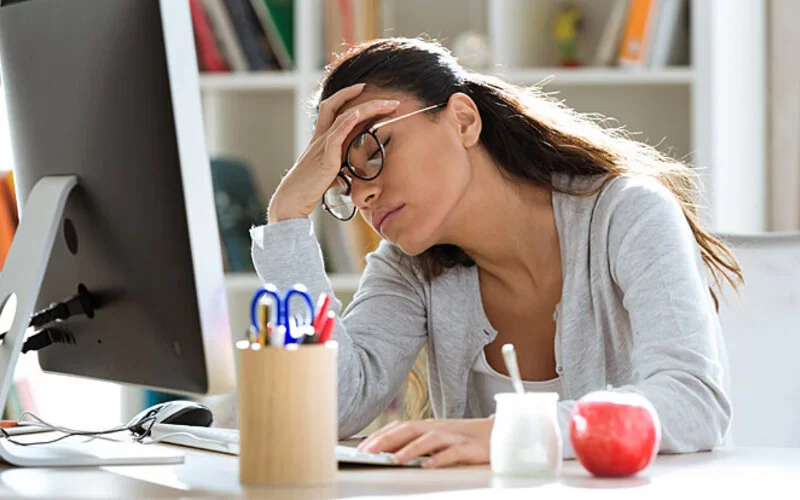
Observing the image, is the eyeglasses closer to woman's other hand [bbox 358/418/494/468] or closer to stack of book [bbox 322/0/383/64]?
woman's other hand [bbox 358/418/494/468]

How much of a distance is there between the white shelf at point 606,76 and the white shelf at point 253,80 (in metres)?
0.52

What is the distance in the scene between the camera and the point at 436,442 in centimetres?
111

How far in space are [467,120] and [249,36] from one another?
4.22 feet

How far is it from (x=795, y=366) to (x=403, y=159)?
0.66 meters

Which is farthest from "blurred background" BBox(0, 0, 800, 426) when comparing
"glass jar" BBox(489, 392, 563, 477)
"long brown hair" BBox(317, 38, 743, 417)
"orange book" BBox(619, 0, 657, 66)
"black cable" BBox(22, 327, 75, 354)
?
"glass jar" BBox(489, 392, 563, 477)

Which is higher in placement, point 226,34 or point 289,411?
point 226,34

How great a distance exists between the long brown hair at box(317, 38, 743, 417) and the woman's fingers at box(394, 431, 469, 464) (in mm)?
658

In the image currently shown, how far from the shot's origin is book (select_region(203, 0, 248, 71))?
2.83m

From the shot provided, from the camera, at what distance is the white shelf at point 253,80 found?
2834mm

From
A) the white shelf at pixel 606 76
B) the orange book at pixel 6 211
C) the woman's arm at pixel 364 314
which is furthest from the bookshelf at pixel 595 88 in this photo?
the woman's arm at pixel 364 314

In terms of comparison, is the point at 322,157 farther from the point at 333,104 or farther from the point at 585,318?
the point at 585,318

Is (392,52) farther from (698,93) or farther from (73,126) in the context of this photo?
(698,93)

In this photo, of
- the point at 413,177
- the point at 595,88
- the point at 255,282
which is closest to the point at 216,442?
the point at 413,177

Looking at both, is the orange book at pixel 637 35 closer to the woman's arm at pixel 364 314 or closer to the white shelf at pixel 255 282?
the white shelf at pixel 255 282
